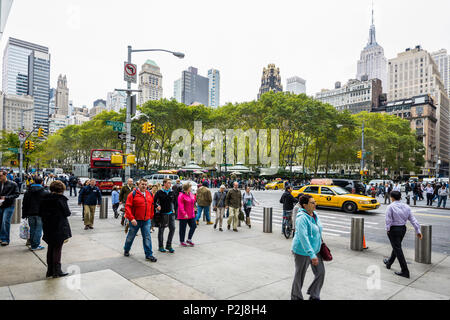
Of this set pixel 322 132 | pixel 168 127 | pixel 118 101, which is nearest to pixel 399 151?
pixel 322 132

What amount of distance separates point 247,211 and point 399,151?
59.2m

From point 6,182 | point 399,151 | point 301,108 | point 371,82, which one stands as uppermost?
point 371,82

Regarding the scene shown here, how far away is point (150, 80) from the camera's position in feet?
478

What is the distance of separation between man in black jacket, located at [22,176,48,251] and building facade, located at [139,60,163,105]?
452 feet

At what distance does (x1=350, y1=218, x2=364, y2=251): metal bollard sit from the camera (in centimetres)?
771

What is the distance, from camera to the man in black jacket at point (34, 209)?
6.58 meters

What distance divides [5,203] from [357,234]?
8791mm

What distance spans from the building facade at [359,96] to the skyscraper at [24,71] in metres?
136

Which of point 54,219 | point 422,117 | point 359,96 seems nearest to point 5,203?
point 54,219

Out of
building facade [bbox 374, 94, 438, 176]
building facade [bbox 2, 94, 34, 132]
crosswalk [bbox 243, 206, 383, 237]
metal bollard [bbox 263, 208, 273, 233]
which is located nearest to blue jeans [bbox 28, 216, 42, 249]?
metal bollard [bbox 263, 208, 273, 233]

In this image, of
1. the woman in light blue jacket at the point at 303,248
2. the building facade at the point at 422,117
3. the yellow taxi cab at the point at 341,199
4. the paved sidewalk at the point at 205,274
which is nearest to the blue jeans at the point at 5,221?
the paved sidewalk at the point at 205,274

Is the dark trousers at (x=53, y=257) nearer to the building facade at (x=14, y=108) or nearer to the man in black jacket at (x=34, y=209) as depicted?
the man in black jacket at (x=34, y=209)

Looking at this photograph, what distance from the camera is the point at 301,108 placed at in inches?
1404
